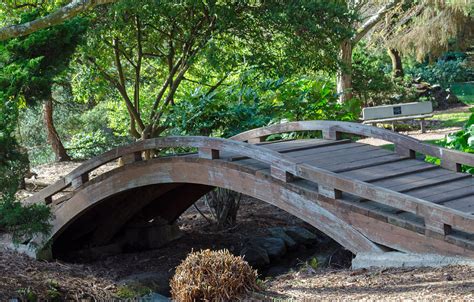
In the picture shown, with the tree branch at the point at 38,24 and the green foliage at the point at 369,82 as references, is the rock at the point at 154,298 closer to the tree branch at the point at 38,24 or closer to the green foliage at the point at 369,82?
the tree branch at the point at 38,24

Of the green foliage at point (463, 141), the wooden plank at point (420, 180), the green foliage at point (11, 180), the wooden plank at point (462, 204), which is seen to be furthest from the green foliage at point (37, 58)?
the green foliage at point (463, 141)

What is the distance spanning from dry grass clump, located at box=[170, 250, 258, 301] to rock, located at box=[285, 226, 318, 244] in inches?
157

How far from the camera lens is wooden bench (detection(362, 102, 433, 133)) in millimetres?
16125

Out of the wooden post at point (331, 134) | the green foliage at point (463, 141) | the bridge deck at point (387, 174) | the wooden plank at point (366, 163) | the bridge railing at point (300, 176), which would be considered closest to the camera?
the bridge railing at point (300, 176)

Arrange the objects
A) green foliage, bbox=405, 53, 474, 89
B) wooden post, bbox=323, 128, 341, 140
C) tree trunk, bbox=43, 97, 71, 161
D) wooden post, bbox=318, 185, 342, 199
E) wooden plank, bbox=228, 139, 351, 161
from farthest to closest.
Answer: green foliage, bbox=405, 53, 474, 89
tree trunk, bbox=43, 97, 71, 161
wooden post, bbox=323, 128, 341, 140
wooden plank, bbox=228, 139, 351, 161
wooden post, bbox=318, 185, 342, 199

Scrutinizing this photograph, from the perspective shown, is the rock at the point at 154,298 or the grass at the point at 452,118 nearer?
the rock at the point at 154,298

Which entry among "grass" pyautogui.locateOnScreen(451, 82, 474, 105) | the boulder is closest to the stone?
the boulder

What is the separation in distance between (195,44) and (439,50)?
1111cm

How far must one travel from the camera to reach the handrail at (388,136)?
7395mm

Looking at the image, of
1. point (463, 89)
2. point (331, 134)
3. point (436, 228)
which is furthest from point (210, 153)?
point (463, 89)

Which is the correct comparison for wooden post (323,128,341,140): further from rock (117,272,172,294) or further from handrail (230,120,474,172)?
rock (117,272,172,294)

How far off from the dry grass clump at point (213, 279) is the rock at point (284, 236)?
3.70 metres

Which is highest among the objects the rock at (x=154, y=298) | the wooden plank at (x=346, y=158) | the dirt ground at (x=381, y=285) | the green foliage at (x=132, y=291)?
the wooden plank at (x=346, y=158)

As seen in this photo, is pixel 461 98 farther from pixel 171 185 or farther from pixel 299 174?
pixel 299 174
